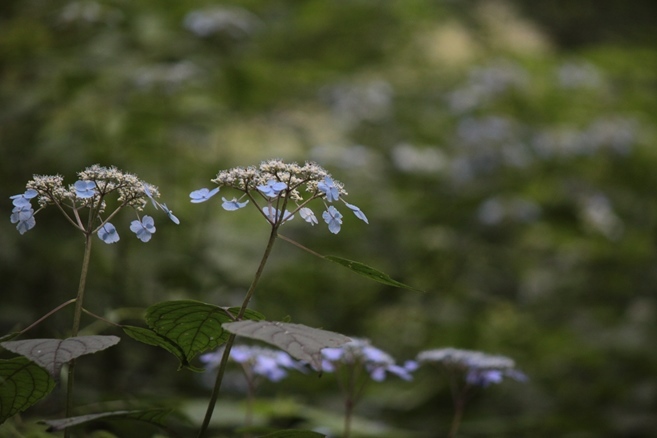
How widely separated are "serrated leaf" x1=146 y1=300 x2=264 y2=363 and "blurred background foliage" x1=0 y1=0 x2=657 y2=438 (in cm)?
73

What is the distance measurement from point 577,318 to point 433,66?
10.5 ft

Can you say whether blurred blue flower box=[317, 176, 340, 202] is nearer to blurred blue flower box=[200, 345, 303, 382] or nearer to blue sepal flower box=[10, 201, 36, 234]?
blue sepal flower box=[10, 201, 36, 234]

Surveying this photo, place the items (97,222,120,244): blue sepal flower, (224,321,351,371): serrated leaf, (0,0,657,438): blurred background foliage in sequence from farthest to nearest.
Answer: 1. (0,0,657,438): blurred background foliage
2. (97,222,120,244): blue sepal flower
3. (224,321,351,371): serrated leaf

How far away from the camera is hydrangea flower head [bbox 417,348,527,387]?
4.65 ft

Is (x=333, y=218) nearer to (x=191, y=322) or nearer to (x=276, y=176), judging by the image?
(x=276, y=176)

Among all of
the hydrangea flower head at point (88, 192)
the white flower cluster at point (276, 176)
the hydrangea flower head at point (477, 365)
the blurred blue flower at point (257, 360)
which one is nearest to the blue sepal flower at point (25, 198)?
the hydrangea flower head at point (88, 192)

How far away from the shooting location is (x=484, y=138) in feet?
12.8

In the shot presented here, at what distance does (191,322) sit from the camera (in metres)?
1.07

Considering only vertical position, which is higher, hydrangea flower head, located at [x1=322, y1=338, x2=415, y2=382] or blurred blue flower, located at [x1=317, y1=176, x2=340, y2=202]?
blurred blue flower, located at [x1=317, y1=176, x2=340, y2=202]

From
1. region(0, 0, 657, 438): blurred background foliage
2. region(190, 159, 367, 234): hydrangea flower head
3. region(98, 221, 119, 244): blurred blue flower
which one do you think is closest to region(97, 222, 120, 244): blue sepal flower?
region(98, 221, 119, 244): blurred blue flower

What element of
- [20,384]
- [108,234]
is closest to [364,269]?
[108,234]

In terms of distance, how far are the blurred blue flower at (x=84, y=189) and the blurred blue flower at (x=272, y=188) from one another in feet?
0.70

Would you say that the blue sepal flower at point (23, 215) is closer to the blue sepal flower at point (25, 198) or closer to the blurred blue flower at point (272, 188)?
the blue sepal flower at point (25, 198)

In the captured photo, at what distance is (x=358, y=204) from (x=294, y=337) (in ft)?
7.80
